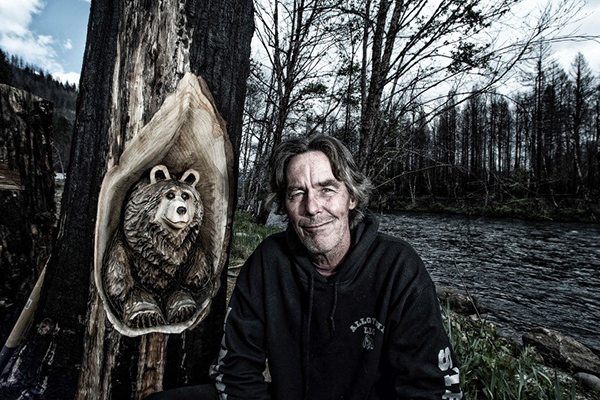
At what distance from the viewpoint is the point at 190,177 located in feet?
4.91

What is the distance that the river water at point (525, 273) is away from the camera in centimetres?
512

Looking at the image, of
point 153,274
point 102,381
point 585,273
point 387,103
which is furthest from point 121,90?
point 585,273

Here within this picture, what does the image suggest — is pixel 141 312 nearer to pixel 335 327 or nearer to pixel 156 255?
pixel 156 255

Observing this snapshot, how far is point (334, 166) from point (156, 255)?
3.18 ft

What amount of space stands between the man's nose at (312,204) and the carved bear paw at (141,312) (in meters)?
0.83

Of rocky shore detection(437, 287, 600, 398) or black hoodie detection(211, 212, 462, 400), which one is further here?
rocky shore detection(437, 287, 600, 398)

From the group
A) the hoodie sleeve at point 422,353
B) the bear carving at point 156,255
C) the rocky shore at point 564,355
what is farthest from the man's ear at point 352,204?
the rocky shore at point 564,355

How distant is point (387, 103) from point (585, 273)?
288 inches

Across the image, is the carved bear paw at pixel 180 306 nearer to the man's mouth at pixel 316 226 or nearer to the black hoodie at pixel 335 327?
the black hoodie at pixel 335 327

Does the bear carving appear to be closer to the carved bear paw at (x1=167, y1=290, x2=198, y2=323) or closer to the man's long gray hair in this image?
the carved bear paw at (x1=167, y1=290, x2=198, y2=323)

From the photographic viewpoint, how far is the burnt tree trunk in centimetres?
134

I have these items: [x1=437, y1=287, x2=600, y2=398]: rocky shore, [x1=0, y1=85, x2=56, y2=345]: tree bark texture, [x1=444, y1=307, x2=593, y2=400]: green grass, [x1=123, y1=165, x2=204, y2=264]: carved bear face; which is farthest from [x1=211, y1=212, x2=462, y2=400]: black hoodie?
[x1=437, y1=287, x2=600, y2=398]: rocky shore

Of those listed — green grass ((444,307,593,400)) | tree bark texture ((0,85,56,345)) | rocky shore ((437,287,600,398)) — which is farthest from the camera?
rocky shore ((437,287,600,398))

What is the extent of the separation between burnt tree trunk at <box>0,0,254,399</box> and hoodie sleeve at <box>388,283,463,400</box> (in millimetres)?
936
